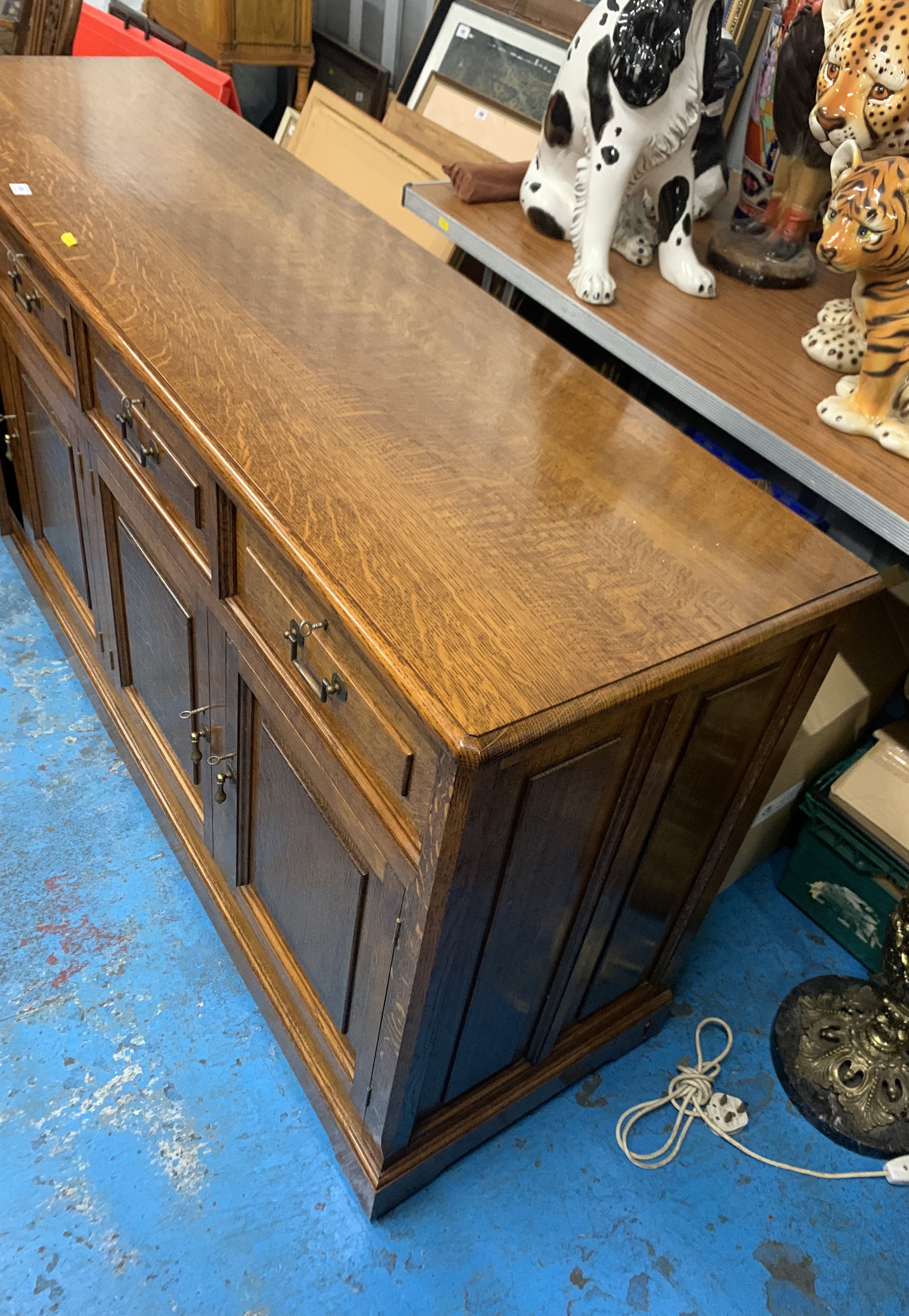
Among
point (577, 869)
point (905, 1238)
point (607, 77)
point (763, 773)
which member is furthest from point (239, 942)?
point (607, 77)

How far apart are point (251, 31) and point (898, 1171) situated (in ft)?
10.8

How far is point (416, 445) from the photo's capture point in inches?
39.3

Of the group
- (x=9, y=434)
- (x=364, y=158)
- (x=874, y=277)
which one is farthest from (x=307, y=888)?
(x=364, y=158)

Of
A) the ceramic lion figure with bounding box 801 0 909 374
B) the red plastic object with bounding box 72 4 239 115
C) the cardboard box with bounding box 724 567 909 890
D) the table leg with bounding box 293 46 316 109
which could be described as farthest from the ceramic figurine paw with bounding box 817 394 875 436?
the table leg with bounding box 293 46 316 109

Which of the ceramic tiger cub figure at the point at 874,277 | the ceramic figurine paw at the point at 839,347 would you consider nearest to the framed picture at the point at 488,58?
the ceramic figurine paw at the point at 839,347

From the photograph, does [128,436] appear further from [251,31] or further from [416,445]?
[251,31]

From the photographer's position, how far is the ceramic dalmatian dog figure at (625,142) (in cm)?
110

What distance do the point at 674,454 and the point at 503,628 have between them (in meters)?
0.42

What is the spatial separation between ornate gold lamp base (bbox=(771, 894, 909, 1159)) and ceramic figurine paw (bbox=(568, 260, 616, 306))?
0.91m

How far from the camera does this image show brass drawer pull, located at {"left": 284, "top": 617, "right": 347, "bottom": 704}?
0.87m

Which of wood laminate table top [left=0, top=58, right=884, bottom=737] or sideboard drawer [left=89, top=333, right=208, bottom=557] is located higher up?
wood laminate table top [left=0, top=58, right=884, bottom=737]

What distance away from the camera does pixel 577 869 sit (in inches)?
38.5

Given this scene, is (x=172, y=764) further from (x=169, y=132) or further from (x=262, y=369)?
(x=169, y=132)

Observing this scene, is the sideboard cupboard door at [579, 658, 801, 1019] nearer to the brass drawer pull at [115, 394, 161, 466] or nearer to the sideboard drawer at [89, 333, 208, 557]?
the sideboard drawer at [89, 333, 208, 557]
